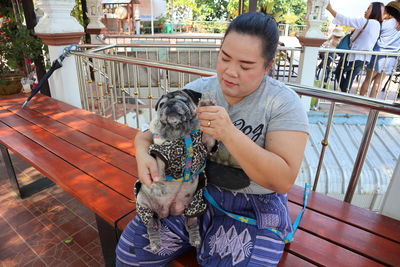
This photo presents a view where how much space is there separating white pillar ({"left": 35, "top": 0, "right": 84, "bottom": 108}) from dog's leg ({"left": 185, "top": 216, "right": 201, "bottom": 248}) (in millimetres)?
3465

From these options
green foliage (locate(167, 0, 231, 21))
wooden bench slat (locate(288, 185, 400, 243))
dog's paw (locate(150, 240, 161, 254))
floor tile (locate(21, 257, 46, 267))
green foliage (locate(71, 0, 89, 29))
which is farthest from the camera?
green foliage (locate(167, 0, 231, 21))

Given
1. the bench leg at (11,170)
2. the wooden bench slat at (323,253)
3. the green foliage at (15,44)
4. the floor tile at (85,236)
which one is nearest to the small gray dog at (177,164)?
the wooden bench slat at (323,253)

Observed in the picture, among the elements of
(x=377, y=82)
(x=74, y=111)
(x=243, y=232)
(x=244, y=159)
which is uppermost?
(x=244, y=159)

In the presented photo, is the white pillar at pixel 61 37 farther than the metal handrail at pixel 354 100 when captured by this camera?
Yes

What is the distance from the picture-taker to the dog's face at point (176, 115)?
1.09 metres

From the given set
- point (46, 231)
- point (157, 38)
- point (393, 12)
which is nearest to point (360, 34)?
point (393, 12)

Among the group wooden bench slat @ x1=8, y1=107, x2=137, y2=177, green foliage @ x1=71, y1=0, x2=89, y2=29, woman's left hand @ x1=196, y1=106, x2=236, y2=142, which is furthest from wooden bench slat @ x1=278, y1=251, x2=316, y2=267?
green foliage @ x1=71, y1=0, x2=89, y2=29

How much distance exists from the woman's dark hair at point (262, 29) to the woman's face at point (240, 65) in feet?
0.06

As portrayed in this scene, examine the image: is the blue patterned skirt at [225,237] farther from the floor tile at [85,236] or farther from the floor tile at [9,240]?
the floor tile at [9,240]

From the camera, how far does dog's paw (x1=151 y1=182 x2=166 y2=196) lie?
124 centimetres

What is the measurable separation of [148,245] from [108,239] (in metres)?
0.65

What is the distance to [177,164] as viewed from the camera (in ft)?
3.90

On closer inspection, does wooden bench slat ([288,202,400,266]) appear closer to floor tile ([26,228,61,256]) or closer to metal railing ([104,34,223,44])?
floor tile ([26,228,61,256])

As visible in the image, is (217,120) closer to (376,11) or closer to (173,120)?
(173,120)
